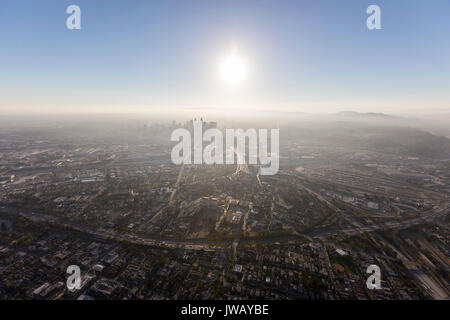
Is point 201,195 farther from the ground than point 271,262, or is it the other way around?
point 201,195

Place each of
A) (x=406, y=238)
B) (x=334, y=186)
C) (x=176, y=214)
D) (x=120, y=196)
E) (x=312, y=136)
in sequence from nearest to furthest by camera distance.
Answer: (x=406, y=238)
(x=176, y=214)
(x=120, y=196)
(x=334, y=186)
(x=312, y=136)

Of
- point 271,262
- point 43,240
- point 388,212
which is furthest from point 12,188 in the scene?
point 388,212

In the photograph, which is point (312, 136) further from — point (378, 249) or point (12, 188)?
point (12, 188)

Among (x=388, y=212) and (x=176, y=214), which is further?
(x=388, y=212)

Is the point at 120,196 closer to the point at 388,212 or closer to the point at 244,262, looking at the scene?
the point at 244,262

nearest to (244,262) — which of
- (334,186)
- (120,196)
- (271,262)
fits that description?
(271,262)
